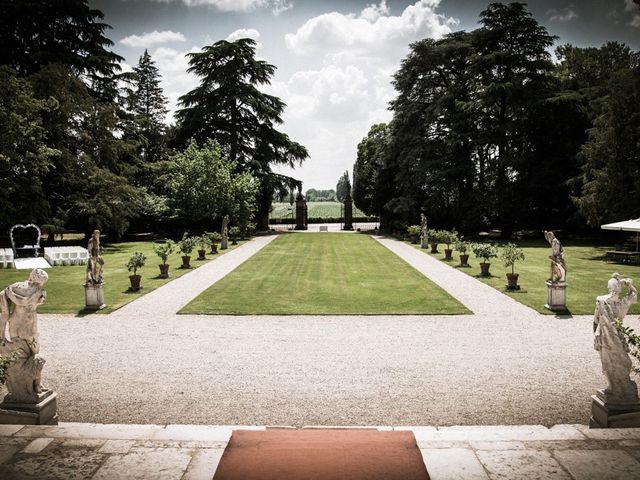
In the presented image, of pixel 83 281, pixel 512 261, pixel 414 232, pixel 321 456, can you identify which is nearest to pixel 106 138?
pixel 83 281

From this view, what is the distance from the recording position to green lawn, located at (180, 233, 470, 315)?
13.1m

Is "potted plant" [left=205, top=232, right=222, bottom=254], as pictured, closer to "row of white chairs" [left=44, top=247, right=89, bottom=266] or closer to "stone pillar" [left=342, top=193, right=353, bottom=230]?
"row of white chairs" [left=44, top=247, right=89, bottom=266]

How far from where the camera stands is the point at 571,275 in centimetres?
1859

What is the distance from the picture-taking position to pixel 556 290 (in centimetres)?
1259

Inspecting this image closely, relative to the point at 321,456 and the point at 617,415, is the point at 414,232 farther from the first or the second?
the point at 321,456

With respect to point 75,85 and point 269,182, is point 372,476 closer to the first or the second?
point 75,85

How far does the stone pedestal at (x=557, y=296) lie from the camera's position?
1258 cm

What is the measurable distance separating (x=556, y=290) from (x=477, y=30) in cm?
3110

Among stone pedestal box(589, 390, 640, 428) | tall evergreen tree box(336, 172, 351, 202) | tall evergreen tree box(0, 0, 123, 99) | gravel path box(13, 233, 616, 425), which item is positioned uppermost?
tall evergreen tree box(0, 0, 123, 99)

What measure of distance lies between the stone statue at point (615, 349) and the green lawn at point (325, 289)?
6649mm

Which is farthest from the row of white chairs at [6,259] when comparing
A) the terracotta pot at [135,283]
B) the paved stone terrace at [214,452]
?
the paved stone terrace at [214,452]

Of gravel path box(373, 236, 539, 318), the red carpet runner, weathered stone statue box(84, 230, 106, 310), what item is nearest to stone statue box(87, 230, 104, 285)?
weathered stone statue box(84, 230, 106, 310)

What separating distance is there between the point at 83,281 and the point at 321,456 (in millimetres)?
15513

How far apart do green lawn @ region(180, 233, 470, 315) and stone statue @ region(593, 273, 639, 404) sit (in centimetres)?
665
